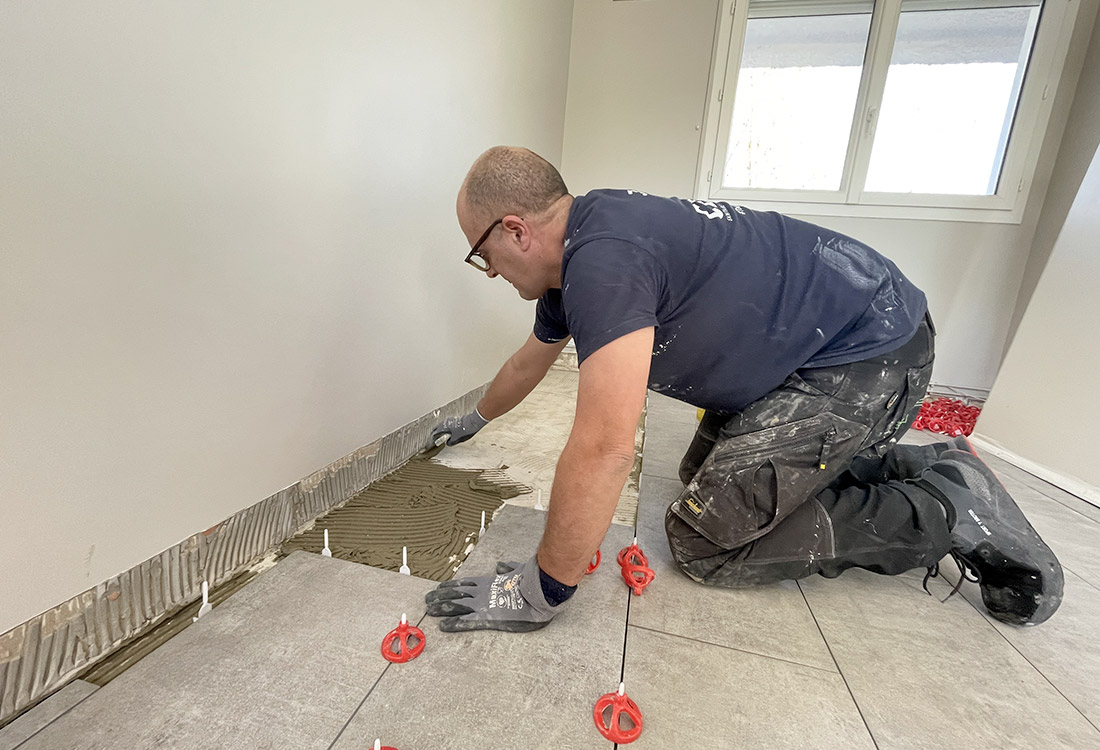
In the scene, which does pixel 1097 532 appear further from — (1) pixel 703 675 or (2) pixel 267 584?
(2) pixel 267 584

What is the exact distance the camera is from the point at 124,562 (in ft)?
3.30

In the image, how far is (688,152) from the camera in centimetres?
361

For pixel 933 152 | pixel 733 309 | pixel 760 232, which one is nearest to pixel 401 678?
pixel 733 309

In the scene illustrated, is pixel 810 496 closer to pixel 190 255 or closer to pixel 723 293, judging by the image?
pixel 723 293

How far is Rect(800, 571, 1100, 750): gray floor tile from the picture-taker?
3.06ft

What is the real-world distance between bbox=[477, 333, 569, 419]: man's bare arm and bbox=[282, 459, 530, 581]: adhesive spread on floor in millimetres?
282

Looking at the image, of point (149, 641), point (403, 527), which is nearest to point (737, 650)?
point (403, 527)

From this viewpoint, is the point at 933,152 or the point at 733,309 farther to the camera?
the point at 933,152

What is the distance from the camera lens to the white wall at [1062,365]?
2.19 meters

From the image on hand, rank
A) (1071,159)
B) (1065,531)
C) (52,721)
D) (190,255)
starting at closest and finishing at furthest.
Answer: (52,721)
(190,255)
(1065,531)
(1071,159)

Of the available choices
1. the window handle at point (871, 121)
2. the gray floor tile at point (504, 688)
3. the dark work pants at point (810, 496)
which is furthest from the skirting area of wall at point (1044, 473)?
the gray floor tile at point (504, 688)

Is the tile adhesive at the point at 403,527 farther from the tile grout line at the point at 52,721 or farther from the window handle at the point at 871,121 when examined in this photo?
the window handle at the point at 871,121

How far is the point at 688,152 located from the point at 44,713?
3980 mm

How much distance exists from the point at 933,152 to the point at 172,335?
14.1 feet
